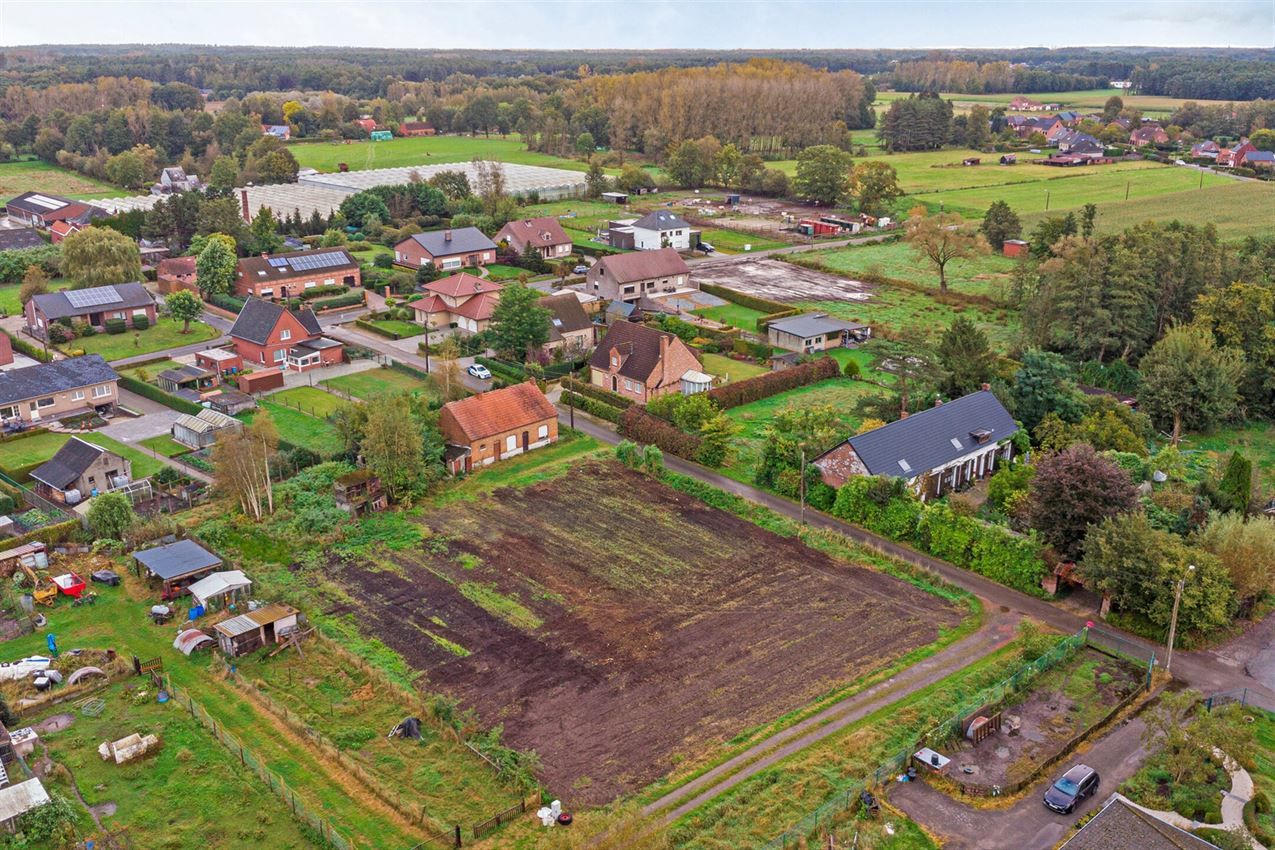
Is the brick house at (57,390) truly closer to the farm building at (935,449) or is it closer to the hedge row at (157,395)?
the hedge row at (157,395)

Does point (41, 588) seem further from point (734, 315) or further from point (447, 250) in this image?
point (447, 250)

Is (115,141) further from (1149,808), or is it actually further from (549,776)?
(1149,808)

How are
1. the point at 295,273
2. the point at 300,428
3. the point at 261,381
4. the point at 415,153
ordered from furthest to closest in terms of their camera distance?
the point at 415,153 → the point at 295,273 → the point at 261,381 → the point at 300,428

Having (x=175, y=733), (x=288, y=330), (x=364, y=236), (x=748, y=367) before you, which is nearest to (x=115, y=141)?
(x=364, y=236)

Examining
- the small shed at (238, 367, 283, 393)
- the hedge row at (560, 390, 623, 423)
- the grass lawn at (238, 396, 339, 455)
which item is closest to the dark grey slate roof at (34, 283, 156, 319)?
the small shed at (238, 367, 283, 393)

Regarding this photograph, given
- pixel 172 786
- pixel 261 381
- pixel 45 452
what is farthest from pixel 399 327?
pixel 172 786

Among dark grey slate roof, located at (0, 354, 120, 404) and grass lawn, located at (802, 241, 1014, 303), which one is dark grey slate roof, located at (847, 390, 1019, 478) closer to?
grass lawn, located at (802, 241, 1014, 303)
